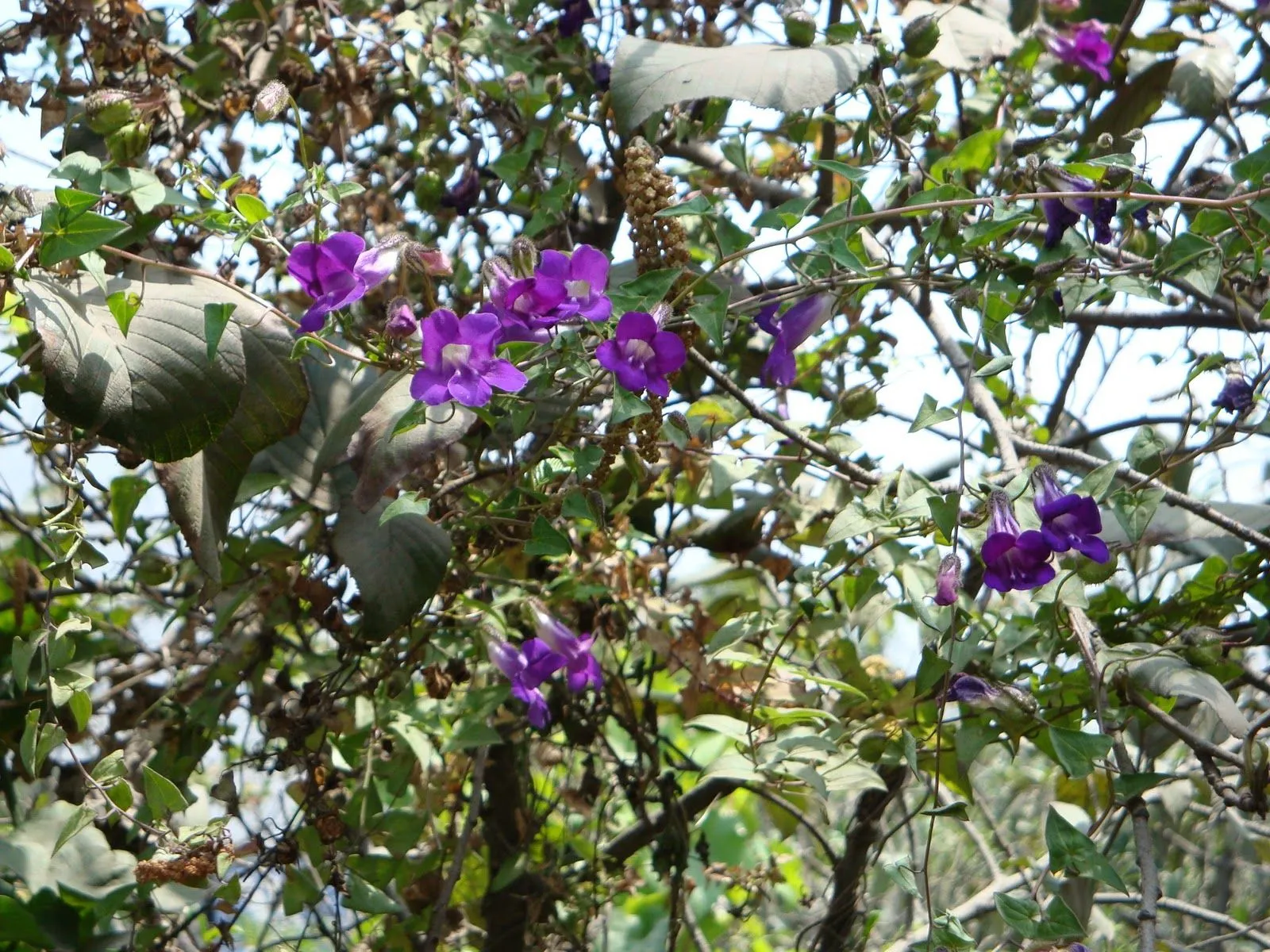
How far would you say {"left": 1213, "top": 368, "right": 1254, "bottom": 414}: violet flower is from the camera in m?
1.20

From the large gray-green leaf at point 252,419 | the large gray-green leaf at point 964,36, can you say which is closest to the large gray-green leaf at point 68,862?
the large gray-green leaf at point 252,419

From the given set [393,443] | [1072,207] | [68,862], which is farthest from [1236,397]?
[68,862]

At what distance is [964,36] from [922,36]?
0.27 m

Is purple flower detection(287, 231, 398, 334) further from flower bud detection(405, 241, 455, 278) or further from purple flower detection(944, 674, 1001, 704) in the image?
purple flower detection(944, 674, 1001, 704)

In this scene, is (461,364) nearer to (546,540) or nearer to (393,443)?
(393,443)

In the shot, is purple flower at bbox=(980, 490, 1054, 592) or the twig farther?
the twig

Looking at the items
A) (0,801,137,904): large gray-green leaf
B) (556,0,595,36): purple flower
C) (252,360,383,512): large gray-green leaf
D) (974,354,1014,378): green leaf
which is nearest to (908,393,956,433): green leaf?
(974,354,1014,378): green leaf

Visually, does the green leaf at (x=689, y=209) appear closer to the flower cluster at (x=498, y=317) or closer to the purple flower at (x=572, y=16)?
the flower cluster at (x=498, y=317)

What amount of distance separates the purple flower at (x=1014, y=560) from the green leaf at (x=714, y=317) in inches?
10.9

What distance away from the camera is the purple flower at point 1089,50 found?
64.1 inches

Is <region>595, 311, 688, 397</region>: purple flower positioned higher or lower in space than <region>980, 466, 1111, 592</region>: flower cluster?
higher

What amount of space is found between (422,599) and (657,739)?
0.63 m

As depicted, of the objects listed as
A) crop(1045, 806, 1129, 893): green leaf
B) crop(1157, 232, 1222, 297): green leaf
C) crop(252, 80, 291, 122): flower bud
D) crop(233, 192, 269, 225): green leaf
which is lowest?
crop(1045, 806, 1129, 893): green leaf

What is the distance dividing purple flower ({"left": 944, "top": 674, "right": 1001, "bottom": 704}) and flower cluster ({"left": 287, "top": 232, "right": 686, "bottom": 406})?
1.31 ft
